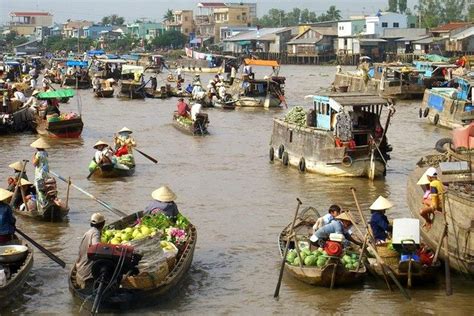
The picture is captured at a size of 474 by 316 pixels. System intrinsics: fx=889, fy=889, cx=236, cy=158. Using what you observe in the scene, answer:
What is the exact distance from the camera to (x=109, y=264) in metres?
9.52

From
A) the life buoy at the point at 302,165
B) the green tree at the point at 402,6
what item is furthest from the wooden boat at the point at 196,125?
the green tree at the point at 402,6

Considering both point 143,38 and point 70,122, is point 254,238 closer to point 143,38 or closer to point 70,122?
point 70,122

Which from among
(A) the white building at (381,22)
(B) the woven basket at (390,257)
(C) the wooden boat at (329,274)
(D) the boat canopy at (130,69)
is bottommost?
(C) the wooden boat at (329,274)

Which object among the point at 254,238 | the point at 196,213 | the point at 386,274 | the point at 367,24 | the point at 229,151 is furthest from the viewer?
the point at 367,24

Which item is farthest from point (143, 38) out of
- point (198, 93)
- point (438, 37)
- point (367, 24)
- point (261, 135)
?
point (261, 135)

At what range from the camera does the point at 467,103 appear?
2681 cm

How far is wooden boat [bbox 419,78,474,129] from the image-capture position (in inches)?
1064

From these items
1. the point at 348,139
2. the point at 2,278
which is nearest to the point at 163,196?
the point at 2,278

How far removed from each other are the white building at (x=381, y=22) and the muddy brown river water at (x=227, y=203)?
50.0 meters

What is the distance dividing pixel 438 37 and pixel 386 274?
64782mm

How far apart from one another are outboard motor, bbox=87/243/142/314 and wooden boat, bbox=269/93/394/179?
9.44m

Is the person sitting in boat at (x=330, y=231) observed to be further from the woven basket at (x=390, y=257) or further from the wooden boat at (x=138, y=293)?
the wooden boat at (x=138, y=293)

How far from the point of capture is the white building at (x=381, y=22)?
82500mm

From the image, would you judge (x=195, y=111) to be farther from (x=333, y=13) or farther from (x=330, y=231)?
(x=333, y=13)
